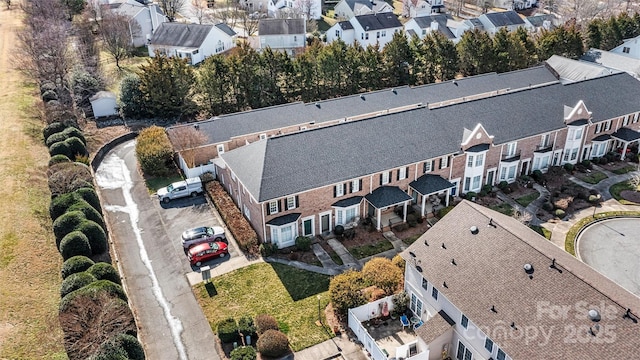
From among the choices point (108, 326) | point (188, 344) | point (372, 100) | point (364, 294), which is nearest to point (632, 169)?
point (372, 100)

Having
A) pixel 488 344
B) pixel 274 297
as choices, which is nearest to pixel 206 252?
pixel 274 297

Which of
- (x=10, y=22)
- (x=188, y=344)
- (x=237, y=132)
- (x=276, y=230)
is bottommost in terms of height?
(x=188, y=344)

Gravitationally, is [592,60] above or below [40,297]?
above

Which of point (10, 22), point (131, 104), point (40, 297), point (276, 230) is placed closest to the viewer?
point (40, 297)

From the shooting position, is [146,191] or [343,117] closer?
[146,191]

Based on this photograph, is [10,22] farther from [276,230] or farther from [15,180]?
[276,230]

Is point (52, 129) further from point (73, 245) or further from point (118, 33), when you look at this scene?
point (118, 33)

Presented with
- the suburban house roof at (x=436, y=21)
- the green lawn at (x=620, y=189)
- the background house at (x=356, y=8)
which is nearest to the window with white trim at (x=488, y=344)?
the green lawn at (x=620, y=189)
